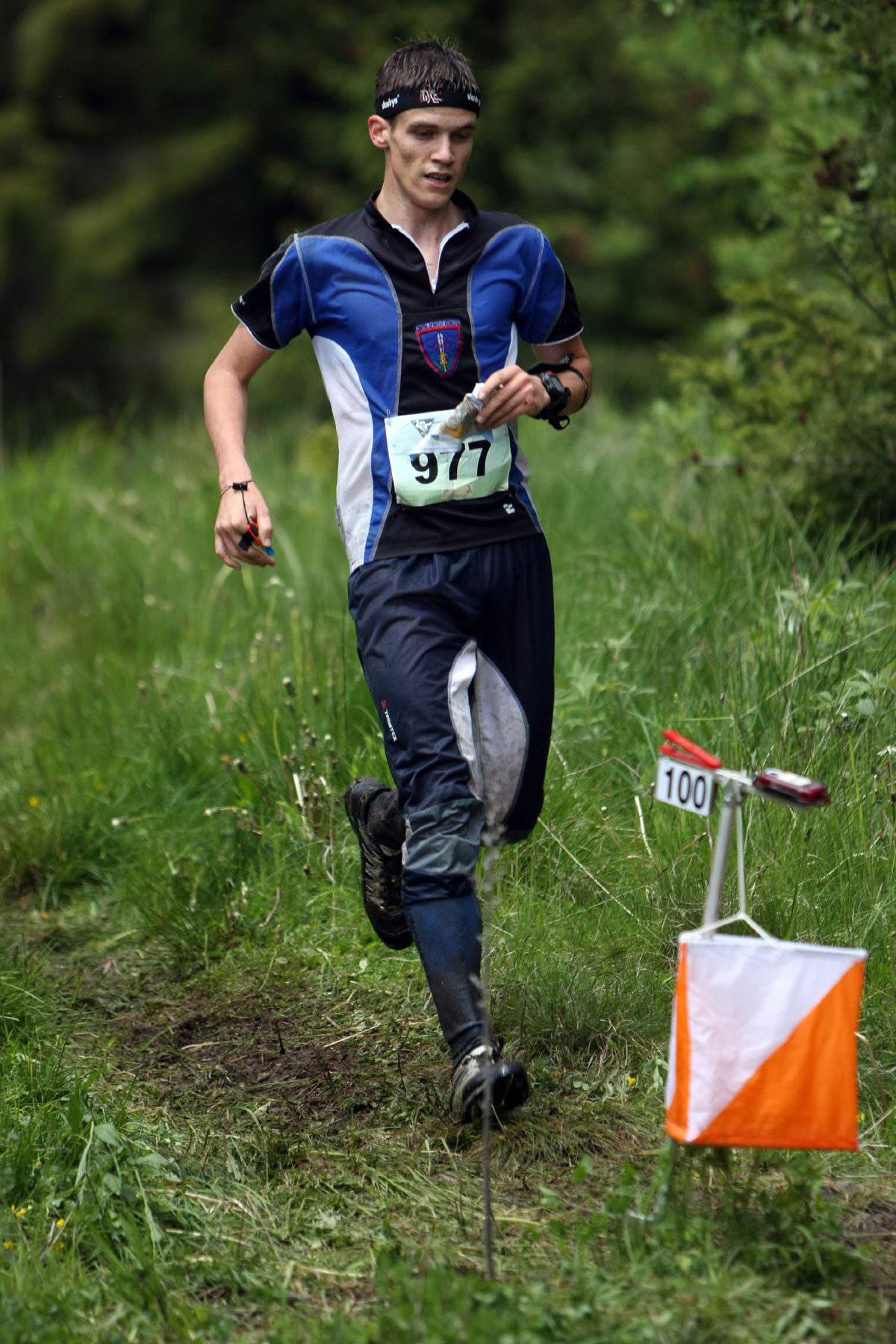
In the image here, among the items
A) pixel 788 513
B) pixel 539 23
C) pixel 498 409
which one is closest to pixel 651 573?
pixel 788 513

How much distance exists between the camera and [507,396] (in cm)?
300

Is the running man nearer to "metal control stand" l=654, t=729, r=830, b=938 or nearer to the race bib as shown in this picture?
the race bib

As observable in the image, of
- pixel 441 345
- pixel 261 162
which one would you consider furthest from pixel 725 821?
pixel 261 162

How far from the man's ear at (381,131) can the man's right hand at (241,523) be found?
86 cm

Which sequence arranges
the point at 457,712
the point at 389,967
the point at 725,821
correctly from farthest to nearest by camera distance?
the point at 389,967 → the point at 457,712 → the point at 725,821

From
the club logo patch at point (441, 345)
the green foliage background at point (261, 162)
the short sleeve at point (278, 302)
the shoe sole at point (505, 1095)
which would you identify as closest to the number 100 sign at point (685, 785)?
the shoe sole at point (505, 1095)

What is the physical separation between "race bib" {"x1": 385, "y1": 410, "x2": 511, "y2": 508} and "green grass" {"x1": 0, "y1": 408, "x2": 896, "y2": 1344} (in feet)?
2.96

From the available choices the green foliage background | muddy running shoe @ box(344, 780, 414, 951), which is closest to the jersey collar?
muddy running shoe @ box(344, 780, 414, 951)

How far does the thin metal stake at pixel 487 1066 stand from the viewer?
94.9 inches

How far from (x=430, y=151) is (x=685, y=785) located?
1.57 m

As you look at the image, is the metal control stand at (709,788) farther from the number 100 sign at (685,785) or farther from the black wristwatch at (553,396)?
the black wristwatch at (553,396)

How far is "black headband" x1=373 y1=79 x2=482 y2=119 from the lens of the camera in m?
3.13

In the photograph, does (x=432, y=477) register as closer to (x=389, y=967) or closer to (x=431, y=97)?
(x=431, y=97)

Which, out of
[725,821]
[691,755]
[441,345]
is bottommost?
[725,821]
